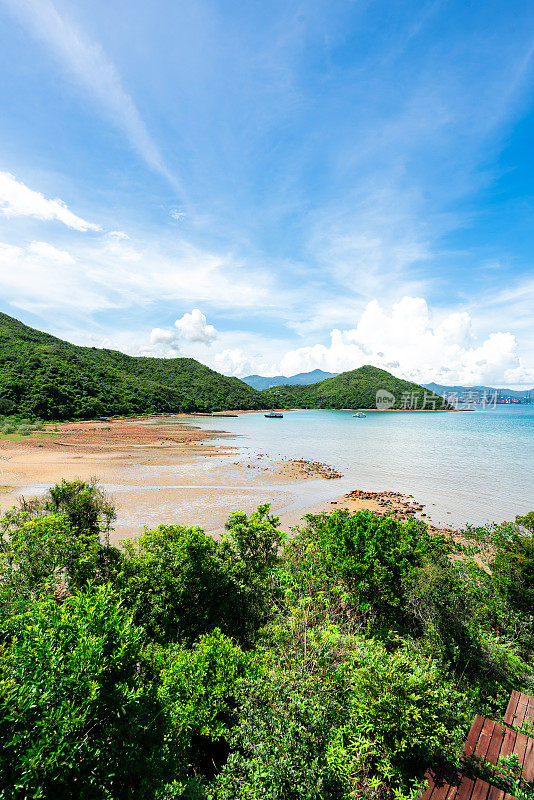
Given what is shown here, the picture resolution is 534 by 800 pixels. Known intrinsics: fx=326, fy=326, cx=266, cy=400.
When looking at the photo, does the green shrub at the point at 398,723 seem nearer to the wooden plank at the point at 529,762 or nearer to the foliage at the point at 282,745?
the foliage at the point at 282,745

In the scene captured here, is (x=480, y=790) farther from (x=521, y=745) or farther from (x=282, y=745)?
(x=282, y=745)

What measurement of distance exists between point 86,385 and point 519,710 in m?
118

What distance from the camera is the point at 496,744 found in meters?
5.61

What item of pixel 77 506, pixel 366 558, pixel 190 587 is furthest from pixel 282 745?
pixel 77 506

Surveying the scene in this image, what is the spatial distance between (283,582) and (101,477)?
29.7m

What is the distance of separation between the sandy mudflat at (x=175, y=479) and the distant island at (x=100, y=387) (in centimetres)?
3210

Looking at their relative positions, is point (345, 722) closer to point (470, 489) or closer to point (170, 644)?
point (170, 644)

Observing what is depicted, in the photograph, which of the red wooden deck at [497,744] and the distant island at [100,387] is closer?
the red wooden deck at [497,744]

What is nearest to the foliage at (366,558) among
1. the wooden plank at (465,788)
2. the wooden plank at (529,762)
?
the wooden plank at (529,762)

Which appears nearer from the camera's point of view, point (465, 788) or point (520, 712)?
point (465, 788)

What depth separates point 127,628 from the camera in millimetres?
5277

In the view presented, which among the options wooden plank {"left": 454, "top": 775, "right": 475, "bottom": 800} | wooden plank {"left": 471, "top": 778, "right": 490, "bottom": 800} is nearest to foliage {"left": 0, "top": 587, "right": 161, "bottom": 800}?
wooden plank {"left": 454, "top": 775, "right": 475, "bottom": 800}

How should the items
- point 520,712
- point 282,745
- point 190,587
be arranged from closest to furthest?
point 282,745, point 520,712, point 190,587

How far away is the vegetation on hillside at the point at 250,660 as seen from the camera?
435cm
